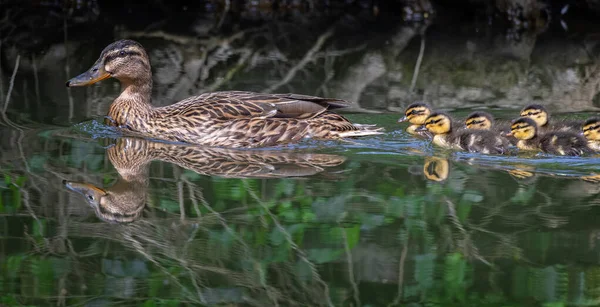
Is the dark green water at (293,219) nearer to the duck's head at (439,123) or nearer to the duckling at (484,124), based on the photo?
the duck's head at (439,123)

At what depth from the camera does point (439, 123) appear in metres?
6.77

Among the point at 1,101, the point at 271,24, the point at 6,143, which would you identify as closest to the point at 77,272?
the point at 6,143

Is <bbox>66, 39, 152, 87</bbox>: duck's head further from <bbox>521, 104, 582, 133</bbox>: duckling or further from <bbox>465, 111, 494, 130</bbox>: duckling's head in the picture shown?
<bbox>521, 104, 582, 133</bbox>: duckling

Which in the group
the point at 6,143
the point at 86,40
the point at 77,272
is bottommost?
the point at 77,272

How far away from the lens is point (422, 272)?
428 cm

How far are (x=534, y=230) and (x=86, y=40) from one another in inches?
291

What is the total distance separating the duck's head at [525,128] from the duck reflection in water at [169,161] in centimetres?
118

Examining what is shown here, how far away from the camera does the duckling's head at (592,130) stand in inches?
249

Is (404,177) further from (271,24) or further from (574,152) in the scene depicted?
(271,24)

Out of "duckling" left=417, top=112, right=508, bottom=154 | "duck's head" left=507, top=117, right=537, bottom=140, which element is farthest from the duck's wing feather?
"duck's head" left=507, top=117, right=537, bottom=140

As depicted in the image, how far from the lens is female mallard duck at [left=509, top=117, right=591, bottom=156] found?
248 inches

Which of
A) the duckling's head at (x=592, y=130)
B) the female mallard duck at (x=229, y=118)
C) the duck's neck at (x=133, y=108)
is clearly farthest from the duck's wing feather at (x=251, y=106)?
the duckling's head at (x=592, y=130)

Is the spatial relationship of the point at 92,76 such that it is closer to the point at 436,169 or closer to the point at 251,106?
the point at 251,106

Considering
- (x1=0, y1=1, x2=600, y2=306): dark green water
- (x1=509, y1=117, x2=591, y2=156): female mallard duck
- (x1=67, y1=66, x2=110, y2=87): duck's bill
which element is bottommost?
(x1=0, y1=1, x2=600, y2=306): dark green water
